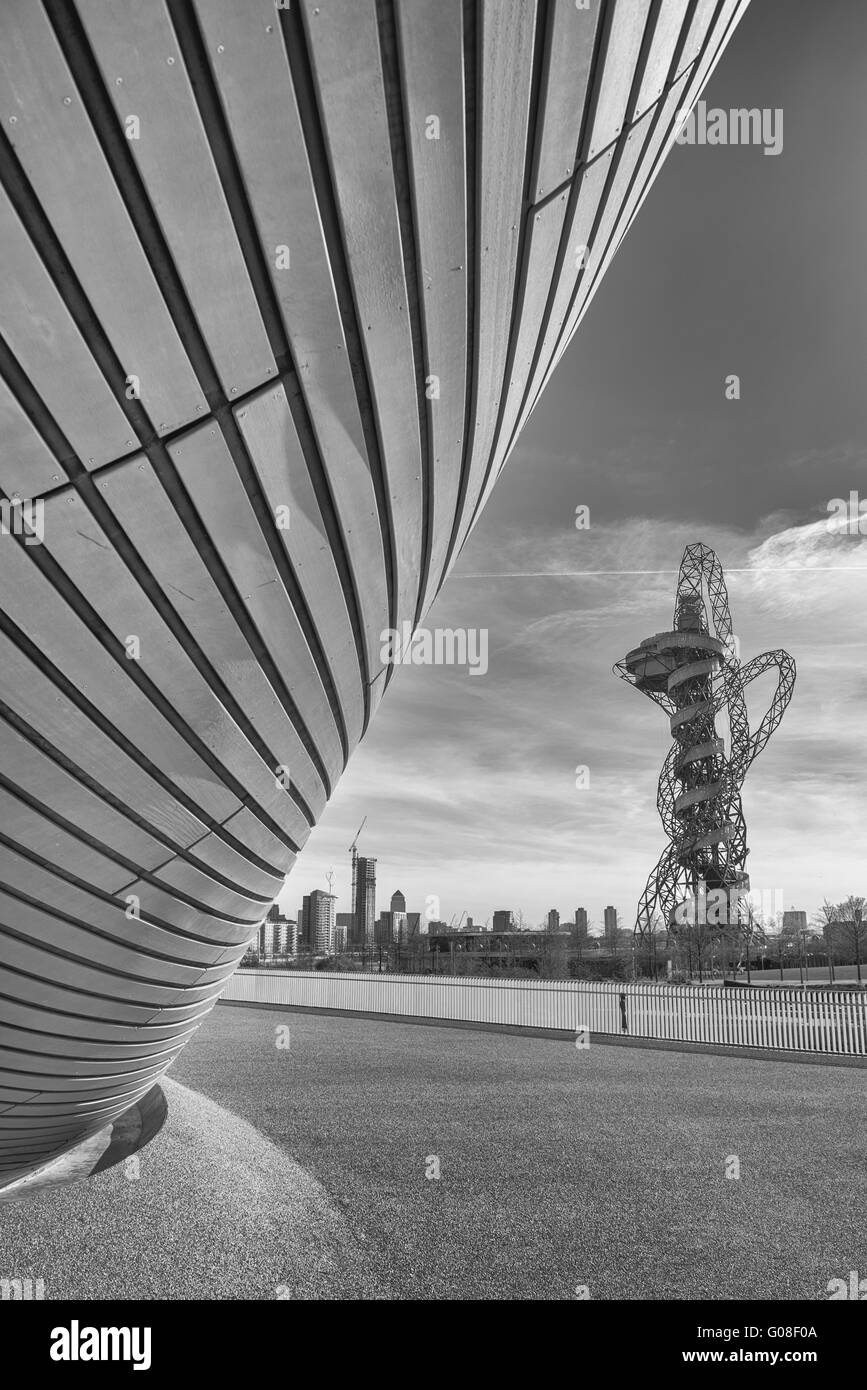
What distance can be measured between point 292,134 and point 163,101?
0.26 meters

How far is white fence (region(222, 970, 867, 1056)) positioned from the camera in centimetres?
1388

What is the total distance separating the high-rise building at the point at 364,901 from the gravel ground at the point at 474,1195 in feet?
227

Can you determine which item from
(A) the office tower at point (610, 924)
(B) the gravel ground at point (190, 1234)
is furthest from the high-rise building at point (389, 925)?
(B) the gravel ground at point (190, 1234)

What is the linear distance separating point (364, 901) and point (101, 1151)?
83.8 metres

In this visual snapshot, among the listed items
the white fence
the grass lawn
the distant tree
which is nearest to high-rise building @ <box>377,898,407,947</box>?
the distant tree

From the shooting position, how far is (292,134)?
1.89 m

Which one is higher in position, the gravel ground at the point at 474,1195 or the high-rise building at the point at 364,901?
the high-rise building at the point at 364,901

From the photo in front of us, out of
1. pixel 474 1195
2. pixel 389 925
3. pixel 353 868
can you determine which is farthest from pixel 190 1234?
pixel 353 868

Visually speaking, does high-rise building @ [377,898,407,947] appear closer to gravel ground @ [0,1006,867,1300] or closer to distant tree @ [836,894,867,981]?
distant tree @ [836,894,867,981]

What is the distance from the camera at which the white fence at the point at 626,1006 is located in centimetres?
1388

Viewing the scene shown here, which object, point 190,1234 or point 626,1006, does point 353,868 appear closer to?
point 626,1006

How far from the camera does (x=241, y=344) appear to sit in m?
2.12

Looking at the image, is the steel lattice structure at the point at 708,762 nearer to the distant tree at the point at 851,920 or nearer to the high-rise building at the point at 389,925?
the distant tree at the point at 851,920
